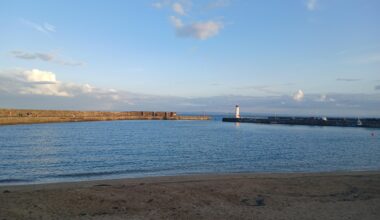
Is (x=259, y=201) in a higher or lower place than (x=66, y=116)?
lower

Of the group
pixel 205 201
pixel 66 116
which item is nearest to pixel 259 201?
pixel 205 201

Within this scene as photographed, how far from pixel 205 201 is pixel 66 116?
9502 cm

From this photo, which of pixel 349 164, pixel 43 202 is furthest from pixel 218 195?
pixel 349 164

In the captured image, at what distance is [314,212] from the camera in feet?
32.4

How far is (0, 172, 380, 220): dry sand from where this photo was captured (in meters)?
9.48

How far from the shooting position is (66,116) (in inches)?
3910

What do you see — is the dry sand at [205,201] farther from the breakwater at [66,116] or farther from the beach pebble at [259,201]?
the breakwater at [66,116]

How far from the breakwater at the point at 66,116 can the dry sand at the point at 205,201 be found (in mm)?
67603

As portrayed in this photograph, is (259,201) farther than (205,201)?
Yes

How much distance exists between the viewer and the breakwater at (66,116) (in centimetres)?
7862

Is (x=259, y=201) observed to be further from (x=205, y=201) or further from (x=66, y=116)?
(x=66, y=116)

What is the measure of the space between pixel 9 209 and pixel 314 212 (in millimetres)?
8413

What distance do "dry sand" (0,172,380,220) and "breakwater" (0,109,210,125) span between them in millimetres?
67603

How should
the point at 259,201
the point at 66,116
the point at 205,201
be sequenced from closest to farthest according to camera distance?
1. the point at 205,201
2. the point at 259,201
3. the point at 66,116
